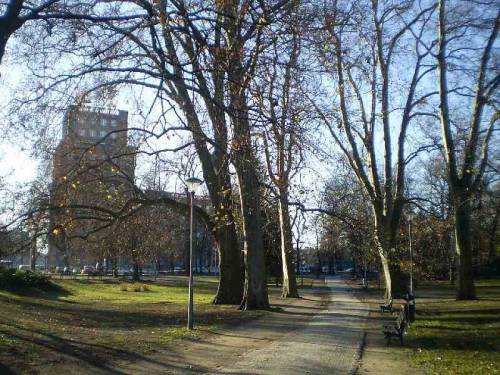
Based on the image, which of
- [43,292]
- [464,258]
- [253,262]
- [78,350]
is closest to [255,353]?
[78,350]

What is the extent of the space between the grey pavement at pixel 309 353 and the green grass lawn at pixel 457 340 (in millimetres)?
1559

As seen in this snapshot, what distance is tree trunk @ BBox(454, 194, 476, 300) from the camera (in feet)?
107

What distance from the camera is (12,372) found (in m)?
9.04

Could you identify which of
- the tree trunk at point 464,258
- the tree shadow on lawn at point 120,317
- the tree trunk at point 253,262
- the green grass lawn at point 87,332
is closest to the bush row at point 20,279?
the tree shadow on lawn at point 120,317

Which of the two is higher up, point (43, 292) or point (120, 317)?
point (43, 292)

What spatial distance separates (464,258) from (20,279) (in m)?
25.6

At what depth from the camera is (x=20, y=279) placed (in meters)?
32.5

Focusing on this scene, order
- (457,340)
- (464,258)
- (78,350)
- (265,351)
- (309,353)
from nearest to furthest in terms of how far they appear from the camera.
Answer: (78,350) < (309,353) < (265,351) < (457,340) < (464,258)

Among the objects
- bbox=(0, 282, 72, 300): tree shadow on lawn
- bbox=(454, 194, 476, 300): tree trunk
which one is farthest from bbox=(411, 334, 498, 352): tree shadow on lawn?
bbox=(0, 282, 72, 300): tree shadow on lawn

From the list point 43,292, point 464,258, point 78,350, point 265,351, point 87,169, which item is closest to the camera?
point 78,350

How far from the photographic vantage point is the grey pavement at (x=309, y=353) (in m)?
10.4

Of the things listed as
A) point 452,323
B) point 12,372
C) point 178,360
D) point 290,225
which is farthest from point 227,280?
point 12,372

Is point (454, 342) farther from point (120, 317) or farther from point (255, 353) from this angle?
point (120, 317)

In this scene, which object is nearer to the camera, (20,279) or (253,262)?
(253,262)
